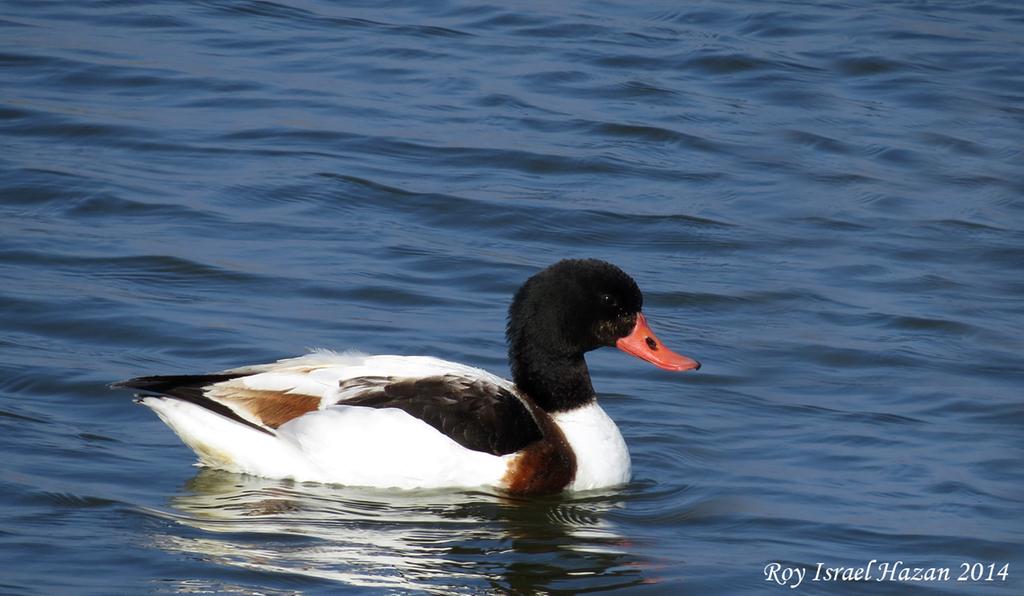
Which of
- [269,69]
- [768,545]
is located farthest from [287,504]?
[269,69]

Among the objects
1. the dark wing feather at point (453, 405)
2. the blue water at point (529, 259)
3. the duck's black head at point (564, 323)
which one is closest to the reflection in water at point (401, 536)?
the blue water at point (529, 259)

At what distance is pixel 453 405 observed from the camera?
27.3 feet

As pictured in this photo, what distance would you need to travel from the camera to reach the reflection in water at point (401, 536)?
708 cm

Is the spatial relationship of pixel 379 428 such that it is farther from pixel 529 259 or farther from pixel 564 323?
pixel 529 259

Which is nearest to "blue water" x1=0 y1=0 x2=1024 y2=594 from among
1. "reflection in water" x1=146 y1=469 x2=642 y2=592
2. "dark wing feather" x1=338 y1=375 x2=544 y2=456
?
"reflection in water" x1=146 y1=469 x2=642 y2=592

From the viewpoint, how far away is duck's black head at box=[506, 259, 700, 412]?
8.83m

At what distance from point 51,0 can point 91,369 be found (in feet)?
30.5

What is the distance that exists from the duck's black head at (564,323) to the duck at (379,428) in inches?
9.6

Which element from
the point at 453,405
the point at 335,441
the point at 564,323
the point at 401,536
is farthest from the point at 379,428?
the point at 564,323

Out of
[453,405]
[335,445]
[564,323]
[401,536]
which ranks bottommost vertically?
[401,536]

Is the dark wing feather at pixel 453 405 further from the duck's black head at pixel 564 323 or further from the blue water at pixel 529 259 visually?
the duck's black head at pixel 564 323

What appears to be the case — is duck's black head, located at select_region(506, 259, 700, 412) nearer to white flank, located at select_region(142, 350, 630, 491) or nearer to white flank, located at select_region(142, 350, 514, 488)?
white flank, located at select_region(142, 350, 630, 491)

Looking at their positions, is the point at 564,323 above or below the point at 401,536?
above

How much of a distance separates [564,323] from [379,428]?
3.86ft
